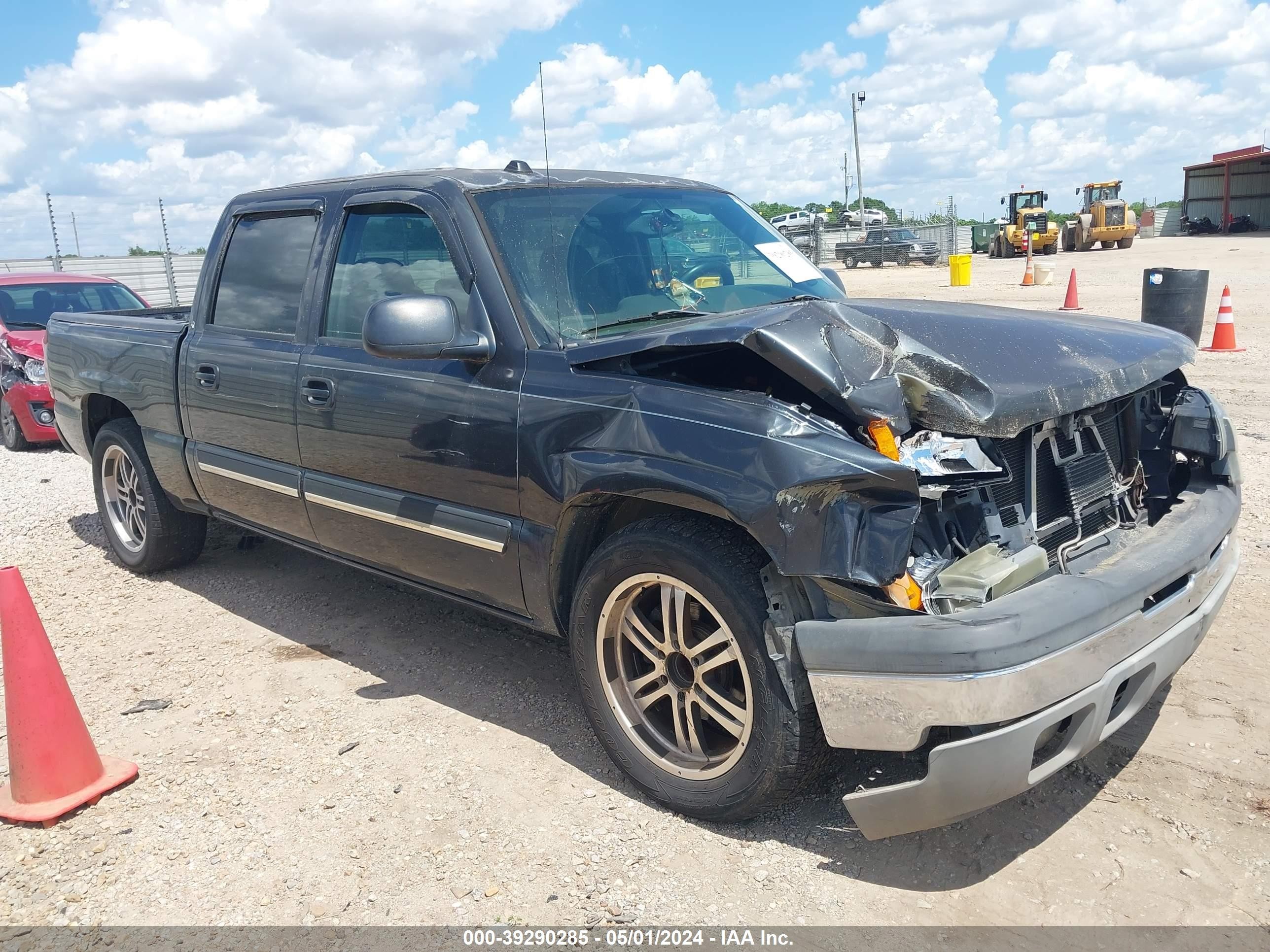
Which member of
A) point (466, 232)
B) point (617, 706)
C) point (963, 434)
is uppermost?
point (466, 232)

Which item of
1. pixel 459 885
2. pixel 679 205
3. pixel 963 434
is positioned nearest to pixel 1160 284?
pixel 679 205

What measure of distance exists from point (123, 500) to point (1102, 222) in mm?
39076

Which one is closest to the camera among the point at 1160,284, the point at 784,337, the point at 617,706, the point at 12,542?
the point at 784,337

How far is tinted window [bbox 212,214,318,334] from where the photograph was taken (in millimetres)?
4332

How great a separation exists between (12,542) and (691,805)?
5673 millimetres

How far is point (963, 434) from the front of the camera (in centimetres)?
269

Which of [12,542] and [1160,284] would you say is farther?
[1160,284]

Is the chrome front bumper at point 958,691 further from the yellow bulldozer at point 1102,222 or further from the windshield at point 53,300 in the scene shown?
the yellow bulldozer at point 1102,222

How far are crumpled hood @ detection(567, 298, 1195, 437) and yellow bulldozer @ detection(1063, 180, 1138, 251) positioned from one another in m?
38.7

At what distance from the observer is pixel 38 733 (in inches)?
132

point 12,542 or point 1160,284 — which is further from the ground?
point 1160,284

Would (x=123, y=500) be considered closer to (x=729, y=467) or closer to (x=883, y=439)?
(x=729, y=467)

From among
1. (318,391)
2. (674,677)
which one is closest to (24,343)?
(318,391)

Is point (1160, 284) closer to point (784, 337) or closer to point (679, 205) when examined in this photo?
point (679, 205)
